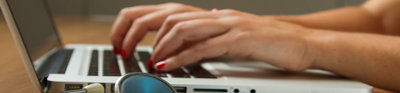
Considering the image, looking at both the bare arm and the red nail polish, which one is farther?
the bare arm

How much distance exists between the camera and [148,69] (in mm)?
660

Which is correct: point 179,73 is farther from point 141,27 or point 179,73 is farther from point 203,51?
point 141,27

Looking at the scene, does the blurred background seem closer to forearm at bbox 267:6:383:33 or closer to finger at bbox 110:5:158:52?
forearm at bbox 267:6:383:33

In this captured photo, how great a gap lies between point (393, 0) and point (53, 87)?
84cm

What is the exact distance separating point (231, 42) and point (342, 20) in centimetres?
45

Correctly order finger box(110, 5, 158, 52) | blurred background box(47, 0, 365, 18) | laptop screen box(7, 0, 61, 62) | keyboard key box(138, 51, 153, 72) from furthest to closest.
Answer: blurred background box(47, 0, 365, 18)
finger box(110, 5, 158, 52)
keyboard key box(138, 51, 153, 72)
laptop screen box(7, 0, 61, 62)

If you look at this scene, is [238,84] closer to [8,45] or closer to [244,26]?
[244,26]

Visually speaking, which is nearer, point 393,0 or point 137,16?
point 137,16

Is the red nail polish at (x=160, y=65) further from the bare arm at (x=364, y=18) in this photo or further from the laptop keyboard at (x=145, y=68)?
the bare arm at (x=364, y=18)

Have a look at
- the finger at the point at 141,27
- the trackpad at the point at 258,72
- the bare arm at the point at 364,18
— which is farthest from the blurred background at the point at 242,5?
the trackpad at the point at 258,72

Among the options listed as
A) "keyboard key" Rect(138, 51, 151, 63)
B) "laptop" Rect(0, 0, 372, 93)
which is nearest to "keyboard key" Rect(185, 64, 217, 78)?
"laptop" Rect(0, 0, 372, 93)

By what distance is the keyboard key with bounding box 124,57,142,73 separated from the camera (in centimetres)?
64

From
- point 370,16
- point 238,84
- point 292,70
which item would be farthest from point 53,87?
point 370,16

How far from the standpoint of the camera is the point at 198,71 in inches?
24.2
